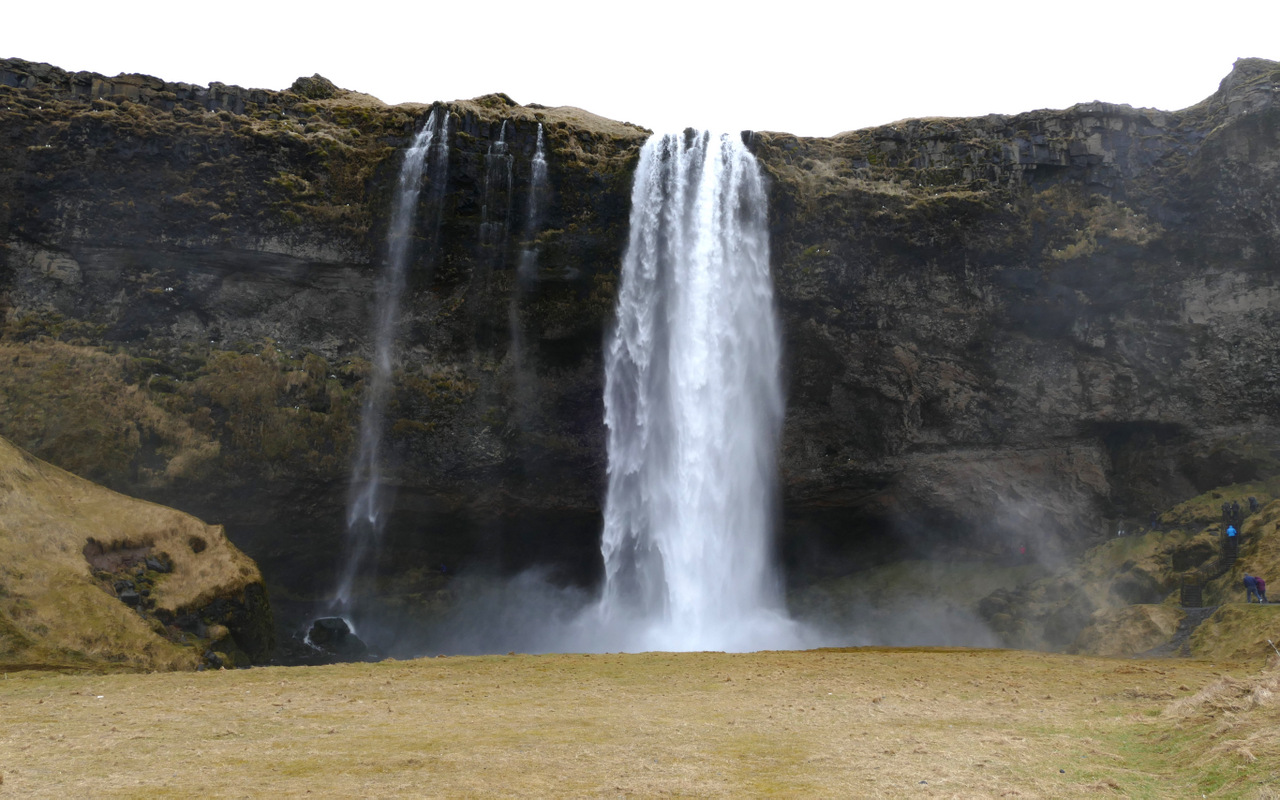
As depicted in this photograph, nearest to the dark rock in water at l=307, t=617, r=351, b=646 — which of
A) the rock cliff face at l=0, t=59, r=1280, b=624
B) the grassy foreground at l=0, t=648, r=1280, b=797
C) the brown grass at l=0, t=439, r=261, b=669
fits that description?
the rock cliff face at l=0, t=59, r=1280, b=624

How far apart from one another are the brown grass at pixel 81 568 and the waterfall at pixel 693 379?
47.2ft

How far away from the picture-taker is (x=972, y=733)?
43.5ft

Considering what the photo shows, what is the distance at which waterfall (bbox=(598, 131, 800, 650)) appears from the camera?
1346 inches

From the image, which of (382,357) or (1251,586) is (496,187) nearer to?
(382,357)

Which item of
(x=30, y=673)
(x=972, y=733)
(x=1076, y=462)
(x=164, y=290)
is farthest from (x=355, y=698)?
(x=1076, y=462)

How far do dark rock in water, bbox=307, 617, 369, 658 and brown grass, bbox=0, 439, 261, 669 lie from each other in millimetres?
6702

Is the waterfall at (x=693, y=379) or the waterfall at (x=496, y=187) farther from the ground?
the waterfall at (x=496, y=187)

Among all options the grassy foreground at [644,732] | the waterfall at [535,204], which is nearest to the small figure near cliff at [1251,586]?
the grassy foreground at [644,732]

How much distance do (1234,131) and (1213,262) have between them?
515 cm

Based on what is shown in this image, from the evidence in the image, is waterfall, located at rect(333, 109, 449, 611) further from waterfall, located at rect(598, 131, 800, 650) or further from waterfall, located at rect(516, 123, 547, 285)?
waterfall, located at rect(598, 131, 800, 650)

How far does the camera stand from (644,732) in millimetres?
13406

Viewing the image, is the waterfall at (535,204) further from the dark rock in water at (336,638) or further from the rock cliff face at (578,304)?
the dark rock in water at (336,638)

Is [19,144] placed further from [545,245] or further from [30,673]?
[30,673]

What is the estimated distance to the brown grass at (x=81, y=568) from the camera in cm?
2070
